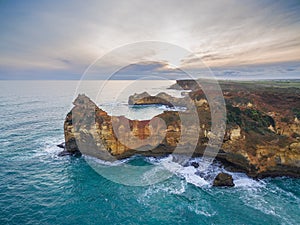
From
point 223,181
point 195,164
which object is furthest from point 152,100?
point 223,181

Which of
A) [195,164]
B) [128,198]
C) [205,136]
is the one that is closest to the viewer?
[128,198]

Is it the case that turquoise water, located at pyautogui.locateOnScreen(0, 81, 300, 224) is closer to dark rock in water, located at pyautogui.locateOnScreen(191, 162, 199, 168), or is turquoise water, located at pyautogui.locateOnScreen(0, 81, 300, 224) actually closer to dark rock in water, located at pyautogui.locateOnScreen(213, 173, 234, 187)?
dark rock in water, located at pyautogui.locateOnScreen(213, 173, 234, 187)

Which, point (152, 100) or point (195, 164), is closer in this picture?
point (195, 164)

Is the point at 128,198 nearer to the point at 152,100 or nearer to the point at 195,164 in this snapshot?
the point at 195,164

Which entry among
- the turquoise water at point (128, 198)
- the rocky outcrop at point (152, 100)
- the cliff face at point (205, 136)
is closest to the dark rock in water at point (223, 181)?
the turquoise water at point (128, 198)

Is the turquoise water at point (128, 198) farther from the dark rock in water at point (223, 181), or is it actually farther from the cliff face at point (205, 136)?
the cliff face at point (205, 136)

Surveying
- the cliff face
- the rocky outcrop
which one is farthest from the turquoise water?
the rocky outcrop

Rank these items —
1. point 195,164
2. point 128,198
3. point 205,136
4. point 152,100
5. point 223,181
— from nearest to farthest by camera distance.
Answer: point 128,198
point 223,181
point 195,164
point 205,136
point 152,100

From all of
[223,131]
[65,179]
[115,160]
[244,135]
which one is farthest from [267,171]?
[65,179]
